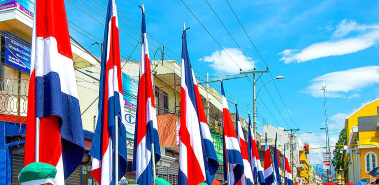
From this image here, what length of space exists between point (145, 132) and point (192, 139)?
123cm

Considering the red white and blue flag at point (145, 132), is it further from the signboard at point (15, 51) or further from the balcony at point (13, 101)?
the signboard at point (15, 51)

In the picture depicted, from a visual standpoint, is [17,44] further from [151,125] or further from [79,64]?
[151,125]

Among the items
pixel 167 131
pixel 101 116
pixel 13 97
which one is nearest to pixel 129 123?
pixel 167 131

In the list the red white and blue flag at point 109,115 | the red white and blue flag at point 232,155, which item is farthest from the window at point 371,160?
the red white and blue flag at point 109,115

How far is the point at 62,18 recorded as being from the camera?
14.9ft

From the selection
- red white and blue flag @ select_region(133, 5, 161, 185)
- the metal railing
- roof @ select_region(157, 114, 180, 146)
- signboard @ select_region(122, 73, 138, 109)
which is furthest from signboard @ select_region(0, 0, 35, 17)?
roof @ select_region(157, 114, 180, 146)

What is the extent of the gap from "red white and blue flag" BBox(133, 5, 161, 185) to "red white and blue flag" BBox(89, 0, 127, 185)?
0.82 metres

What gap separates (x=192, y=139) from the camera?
7547 millimetres

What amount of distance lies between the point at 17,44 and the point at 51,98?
754 centimetres

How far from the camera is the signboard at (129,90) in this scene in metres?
15.7

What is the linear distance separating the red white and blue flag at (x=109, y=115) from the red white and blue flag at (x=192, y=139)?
1.84 metres

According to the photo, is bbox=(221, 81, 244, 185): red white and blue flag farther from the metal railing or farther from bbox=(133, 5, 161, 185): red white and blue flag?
the metal railing

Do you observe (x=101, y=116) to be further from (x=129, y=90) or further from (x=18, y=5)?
(x=129, y=90)

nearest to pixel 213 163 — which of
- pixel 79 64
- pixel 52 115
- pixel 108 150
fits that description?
pixel 108 150
